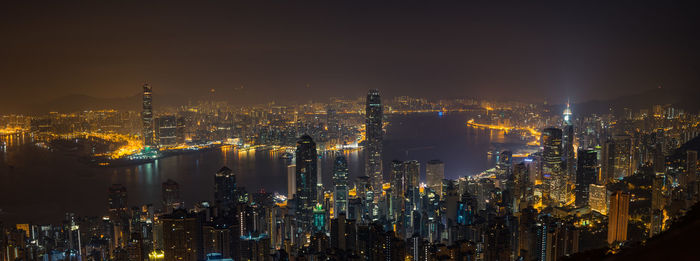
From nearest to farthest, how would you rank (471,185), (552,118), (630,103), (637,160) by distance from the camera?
(630,103)
(471,185)
(637,160)
(552,118)

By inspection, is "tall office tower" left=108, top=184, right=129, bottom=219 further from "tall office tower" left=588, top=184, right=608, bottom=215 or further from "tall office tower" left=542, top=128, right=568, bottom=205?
"tall office tower" left=588, top=184, right=608, bottom=215

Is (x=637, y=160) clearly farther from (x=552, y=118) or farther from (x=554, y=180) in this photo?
(x=552, y=118)

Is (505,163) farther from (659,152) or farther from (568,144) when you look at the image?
(659,152)

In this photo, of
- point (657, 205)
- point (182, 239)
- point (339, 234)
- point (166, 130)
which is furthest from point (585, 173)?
point (166, 130)

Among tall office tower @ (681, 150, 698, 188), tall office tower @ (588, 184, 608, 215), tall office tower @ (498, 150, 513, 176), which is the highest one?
tall office tower @ (681, 150, 698, 188)

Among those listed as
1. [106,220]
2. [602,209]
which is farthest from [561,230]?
[106,220]

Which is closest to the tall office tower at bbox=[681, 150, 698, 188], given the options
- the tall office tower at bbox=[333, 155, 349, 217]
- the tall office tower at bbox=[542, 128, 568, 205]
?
the tall office tower at bbox=[542, 128, 568, 205]
